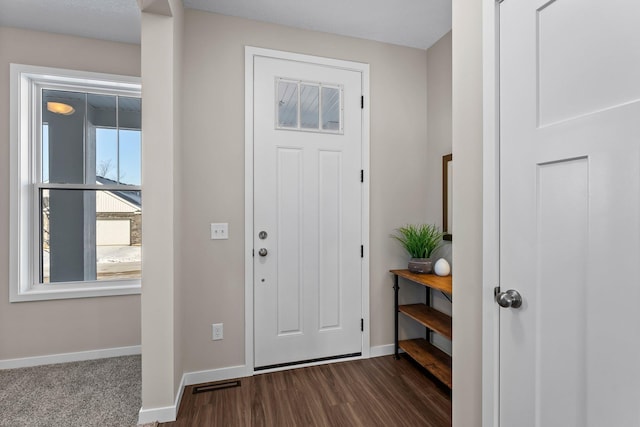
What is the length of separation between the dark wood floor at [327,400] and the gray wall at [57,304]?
1025 millimetres

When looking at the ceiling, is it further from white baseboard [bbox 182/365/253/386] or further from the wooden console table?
white baseboard [bbox 182/365/253/386]

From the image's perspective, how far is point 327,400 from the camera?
2.05 meters

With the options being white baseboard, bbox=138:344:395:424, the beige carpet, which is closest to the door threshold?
white baseboard, bbox=138:344:395:424

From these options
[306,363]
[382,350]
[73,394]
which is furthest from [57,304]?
[382,350]

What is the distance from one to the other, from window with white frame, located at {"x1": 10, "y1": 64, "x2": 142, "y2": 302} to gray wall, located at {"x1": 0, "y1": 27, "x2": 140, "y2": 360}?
0.06m

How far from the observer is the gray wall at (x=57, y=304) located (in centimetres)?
244

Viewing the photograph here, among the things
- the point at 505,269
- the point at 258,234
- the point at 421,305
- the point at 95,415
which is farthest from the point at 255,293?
the point at 505,269

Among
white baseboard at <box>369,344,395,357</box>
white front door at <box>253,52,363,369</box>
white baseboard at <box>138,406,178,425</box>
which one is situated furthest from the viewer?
white baseboard at <box>369,344,395,357</box>

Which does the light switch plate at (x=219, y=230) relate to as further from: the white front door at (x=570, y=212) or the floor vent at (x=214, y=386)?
the white front door at (x=570, y=212)

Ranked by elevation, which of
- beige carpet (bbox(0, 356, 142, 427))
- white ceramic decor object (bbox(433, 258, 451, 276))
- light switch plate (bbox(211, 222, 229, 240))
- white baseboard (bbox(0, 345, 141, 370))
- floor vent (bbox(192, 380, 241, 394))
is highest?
light switch plate (bbox(211, 222, 229, 240))

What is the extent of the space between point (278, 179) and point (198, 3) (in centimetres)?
129

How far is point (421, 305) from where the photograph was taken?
8.91ft

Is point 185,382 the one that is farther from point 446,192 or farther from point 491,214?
point 446,192

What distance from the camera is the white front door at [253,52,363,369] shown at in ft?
7.91
